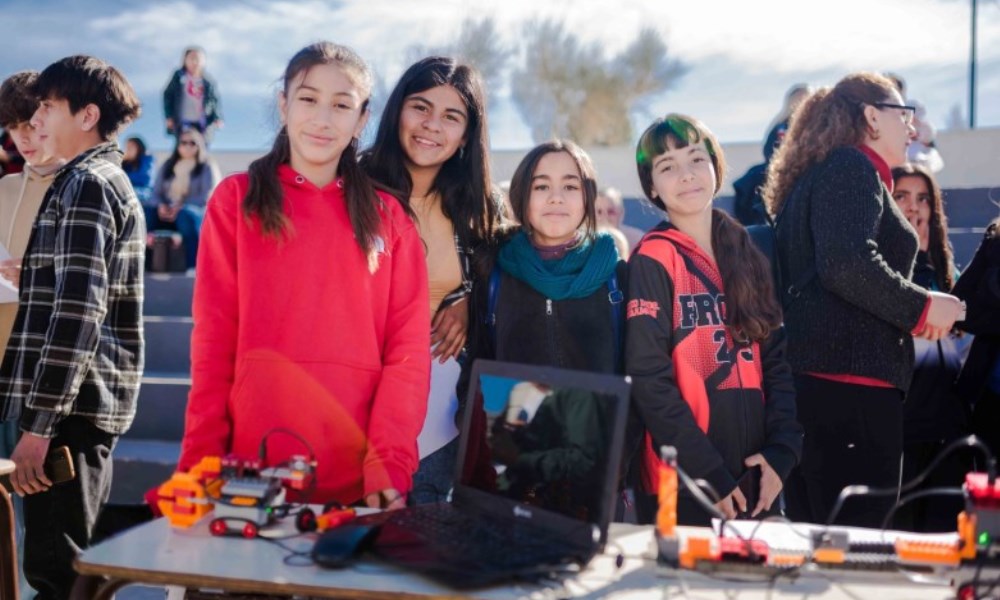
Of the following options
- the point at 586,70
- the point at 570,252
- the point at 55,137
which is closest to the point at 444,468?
the point at 570,252

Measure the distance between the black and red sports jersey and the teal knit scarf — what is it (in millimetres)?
83

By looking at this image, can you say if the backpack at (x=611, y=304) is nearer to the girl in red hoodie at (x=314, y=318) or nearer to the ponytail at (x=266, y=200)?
the girl in red hoodie at (x=314, y=318)

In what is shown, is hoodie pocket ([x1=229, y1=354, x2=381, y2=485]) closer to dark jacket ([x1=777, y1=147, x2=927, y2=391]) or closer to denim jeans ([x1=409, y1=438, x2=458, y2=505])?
denim jeans ([x1=409, y1=438, x2=458, y2=505])

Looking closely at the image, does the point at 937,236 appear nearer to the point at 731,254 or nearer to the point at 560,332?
the point at 731,254

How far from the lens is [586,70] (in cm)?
1606

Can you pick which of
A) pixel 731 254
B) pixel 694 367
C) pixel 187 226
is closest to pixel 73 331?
pixel 694 367

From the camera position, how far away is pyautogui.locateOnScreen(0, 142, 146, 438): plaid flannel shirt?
233 centimetres

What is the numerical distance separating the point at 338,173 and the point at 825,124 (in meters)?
1.47

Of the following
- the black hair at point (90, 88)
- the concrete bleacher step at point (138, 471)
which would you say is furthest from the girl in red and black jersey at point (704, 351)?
the concrete bleacher step at point (138, 471)

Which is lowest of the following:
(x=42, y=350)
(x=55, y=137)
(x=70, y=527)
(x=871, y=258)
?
(x=70, y=527)

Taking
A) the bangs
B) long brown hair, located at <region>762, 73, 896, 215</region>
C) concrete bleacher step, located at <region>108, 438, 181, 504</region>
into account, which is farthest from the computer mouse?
concrete bleacher step, located at <region>108, 438, 181, 504</region>

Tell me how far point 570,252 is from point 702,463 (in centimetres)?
62

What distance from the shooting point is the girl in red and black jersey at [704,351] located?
2.15 meters

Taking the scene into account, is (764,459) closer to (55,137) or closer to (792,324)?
(792,324)
